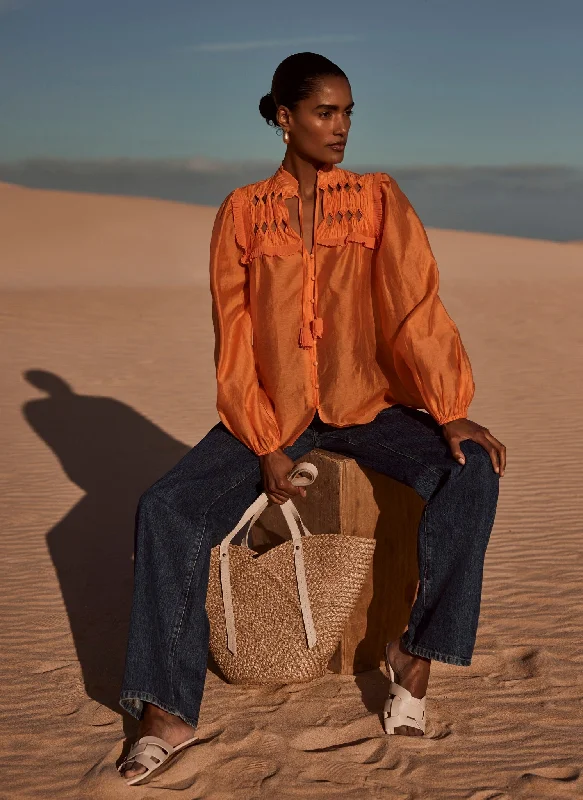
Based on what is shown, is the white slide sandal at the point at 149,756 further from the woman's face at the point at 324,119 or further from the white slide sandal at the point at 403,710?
the woman's face at the point at 324,119

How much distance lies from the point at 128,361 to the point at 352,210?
34.5 feet

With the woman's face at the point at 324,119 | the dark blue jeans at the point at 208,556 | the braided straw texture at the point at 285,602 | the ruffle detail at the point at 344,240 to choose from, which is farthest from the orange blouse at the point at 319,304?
the braided straw texture at the point at 285,602

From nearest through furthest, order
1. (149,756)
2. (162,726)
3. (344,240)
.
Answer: (149,756) → (162,726) → (344,240)

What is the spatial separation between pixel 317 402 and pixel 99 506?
3.86 meters

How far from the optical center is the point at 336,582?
13.6 feet

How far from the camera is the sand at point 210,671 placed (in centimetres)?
372

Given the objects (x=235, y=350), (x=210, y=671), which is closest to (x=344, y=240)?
(x=235, y=350)

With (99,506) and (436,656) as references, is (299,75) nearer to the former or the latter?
(436,656)

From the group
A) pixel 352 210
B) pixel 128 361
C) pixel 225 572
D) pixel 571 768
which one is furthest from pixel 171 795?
pixel 128 361

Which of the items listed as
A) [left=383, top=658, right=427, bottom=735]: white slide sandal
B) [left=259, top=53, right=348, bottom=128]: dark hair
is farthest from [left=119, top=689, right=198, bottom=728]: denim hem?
[left=259, top=53, right=348, bottom=128]: dark hair

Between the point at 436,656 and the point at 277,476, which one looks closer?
the point at 436,656

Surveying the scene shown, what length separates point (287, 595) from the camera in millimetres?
4160

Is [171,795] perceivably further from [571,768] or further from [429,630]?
[571,768]

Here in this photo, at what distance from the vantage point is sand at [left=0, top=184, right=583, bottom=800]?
3721 mm
